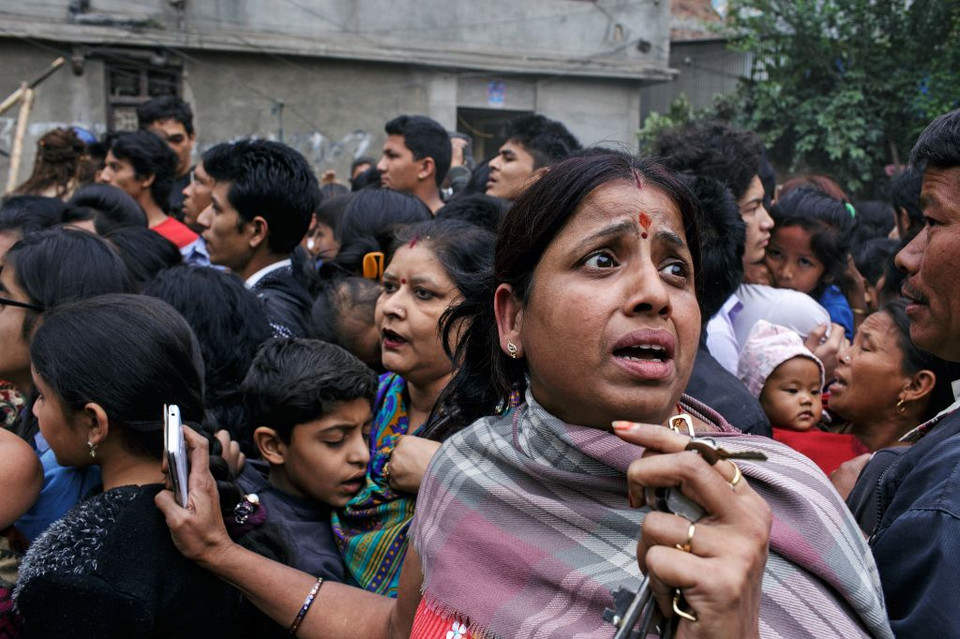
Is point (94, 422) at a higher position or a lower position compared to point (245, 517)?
higher

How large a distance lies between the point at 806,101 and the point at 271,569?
1424cm

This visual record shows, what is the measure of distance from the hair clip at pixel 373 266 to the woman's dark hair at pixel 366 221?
0.10 m

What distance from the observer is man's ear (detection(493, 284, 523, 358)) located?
5.99ft

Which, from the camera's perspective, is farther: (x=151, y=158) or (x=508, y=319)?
(x=151, y=158)

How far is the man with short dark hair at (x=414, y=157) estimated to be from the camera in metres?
6.18

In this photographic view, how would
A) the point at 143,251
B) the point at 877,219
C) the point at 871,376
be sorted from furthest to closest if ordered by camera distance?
the point at 877,219, the point at 143,251, the point at 871,376

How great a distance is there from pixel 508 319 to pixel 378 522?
1.05 metres

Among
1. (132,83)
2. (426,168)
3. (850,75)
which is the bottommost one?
(426,168)

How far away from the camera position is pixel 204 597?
217cm

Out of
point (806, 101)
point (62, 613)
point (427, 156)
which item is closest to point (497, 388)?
point (62, 613)

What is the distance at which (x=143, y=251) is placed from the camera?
4.20 metres

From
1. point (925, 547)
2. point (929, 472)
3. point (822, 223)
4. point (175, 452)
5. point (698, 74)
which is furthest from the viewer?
point (698, 74)

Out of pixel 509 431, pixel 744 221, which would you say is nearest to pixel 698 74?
pixel 744 221

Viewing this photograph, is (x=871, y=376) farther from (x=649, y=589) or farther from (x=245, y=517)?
(x=649, y=589)
